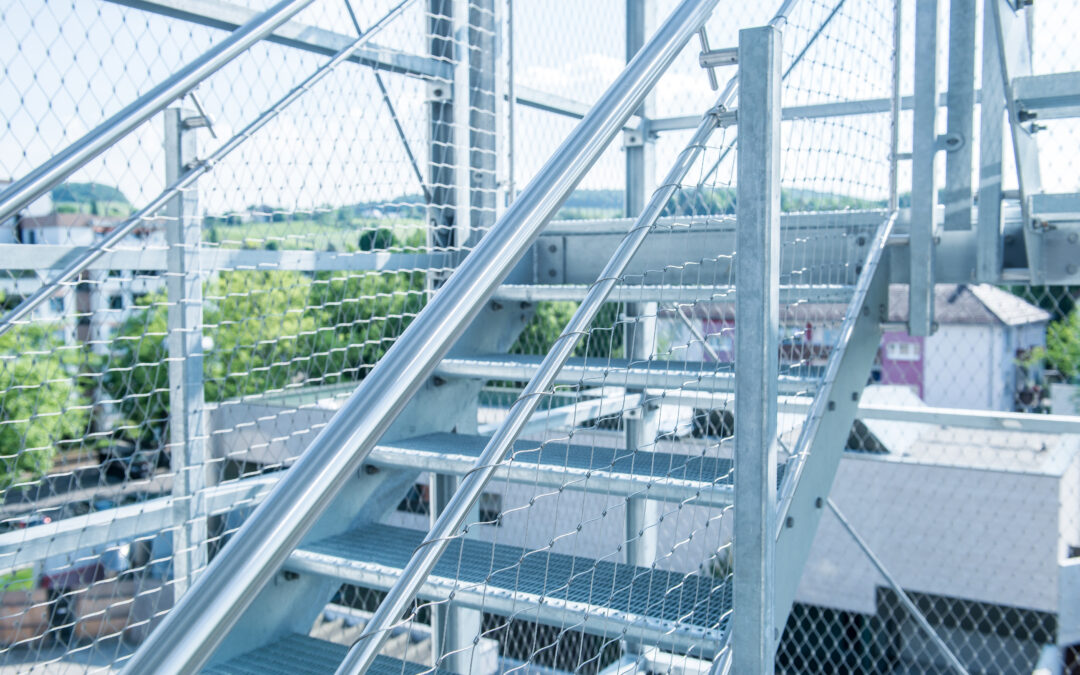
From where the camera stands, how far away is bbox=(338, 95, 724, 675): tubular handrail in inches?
35.7

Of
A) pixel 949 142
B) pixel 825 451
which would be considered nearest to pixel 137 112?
pixel 825 451

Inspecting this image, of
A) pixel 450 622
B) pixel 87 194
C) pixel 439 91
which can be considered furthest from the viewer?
pixel 87 194

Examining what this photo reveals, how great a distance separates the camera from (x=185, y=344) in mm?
1984

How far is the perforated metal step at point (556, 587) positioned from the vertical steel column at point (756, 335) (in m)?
0.13

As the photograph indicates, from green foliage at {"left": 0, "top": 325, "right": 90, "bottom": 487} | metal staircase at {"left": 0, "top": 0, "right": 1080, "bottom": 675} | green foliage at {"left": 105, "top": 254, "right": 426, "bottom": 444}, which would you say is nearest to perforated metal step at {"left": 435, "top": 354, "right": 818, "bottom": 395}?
metal staircase at {"left": 0, "top": 0, "right": 1080, "bottom": 675}

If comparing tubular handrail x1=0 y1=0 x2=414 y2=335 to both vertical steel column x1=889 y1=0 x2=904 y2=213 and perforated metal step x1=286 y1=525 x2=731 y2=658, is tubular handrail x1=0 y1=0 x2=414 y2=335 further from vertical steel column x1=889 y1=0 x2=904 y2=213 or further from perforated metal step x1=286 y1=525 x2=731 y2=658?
vertical steel column x1=889 y1=0 x2=904 y2=213

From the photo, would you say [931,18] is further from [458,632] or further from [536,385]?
[458,632]

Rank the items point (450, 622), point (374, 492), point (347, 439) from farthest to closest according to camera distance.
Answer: point (450, 622), point (374, 492), point (347, 439)

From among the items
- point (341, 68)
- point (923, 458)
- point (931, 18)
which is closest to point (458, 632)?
point (341, 68)

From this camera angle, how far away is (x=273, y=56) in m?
2.55

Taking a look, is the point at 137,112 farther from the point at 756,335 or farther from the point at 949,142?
the point at 949,142

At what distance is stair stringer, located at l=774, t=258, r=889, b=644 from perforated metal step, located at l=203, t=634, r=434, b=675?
59 centimetres

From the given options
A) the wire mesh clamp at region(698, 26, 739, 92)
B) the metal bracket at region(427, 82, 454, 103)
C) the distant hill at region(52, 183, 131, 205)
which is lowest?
the wire mesh clamp at region(698, 26, 739, 92)

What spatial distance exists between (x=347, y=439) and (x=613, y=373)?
118cm
